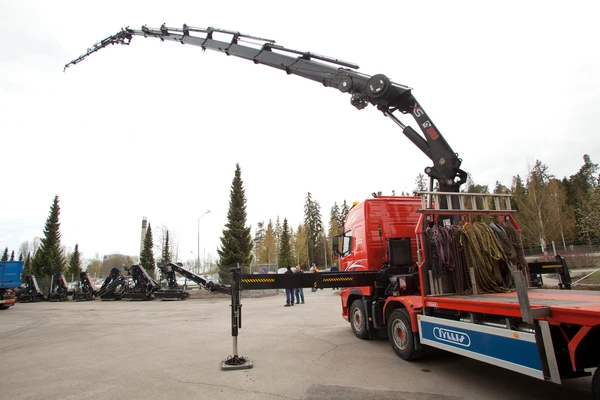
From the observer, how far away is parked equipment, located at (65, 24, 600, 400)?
3.29 meters

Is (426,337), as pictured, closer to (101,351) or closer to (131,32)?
(101,351)

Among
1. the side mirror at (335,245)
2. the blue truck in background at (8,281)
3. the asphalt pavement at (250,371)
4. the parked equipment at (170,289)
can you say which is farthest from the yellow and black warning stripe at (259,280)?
the blue truck in background at (8,281)

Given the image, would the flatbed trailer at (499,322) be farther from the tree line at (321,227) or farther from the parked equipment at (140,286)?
the parked equipment at (140,286)

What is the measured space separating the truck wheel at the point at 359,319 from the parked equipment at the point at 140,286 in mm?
17199

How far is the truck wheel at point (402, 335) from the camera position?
5695 mm

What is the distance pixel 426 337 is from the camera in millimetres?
5133

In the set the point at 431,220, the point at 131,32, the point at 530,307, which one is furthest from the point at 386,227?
the point at 131,32

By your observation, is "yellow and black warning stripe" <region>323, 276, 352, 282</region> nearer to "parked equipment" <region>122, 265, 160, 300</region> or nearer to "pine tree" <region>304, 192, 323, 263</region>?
"parked equipment" <region>122, 265, 160, 300</region>

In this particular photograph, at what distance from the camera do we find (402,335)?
6.04 meters

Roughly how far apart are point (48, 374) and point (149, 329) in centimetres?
468

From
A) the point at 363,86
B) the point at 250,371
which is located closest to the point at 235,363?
the point at 250,371

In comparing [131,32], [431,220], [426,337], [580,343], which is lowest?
[426,337]

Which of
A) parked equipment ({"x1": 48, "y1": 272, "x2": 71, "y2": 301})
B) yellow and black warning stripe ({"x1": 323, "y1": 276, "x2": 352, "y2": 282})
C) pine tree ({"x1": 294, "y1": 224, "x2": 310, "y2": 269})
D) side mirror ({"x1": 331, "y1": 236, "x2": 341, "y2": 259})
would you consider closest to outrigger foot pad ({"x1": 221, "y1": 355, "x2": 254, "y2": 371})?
yellow and black warning stripe ({"x1": 323, "y1": 276, "x2": 352, "y2": 282})

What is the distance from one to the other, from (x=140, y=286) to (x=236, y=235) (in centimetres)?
1305
